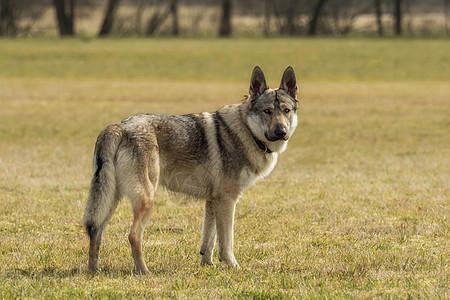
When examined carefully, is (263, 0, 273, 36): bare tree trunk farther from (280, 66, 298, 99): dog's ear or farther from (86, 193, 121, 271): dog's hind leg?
(86, 193, 121, 271): dog's hind leg

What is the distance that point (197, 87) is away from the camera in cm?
3219

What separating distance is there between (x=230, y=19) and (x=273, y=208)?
53.1 m

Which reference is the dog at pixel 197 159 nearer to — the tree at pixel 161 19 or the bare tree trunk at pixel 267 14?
the tree at pixel 161 19

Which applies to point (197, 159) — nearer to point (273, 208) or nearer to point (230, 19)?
point (273, 208)

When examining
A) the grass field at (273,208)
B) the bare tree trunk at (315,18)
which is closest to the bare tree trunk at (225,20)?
the bare tree trunk at (315,18)

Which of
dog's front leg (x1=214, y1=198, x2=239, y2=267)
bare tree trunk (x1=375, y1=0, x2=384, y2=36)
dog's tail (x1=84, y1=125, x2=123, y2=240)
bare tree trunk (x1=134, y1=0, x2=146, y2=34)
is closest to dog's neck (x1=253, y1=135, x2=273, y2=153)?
dog's front leg (x1=214, y1=198, x2=239, y2=267)

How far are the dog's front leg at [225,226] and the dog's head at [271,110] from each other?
77cm

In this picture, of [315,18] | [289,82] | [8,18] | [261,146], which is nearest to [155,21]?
[8,18]

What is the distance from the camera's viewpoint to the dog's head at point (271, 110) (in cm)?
682

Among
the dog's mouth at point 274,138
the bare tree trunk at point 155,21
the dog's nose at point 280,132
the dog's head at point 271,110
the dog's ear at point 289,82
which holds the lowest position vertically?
the bare tree trunk at point 155,21

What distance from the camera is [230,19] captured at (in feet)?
201

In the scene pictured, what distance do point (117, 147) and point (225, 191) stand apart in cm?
120

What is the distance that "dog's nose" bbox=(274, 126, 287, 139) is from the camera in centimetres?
676

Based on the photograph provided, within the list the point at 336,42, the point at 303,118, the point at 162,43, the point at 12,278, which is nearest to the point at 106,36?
the point at 162,43
